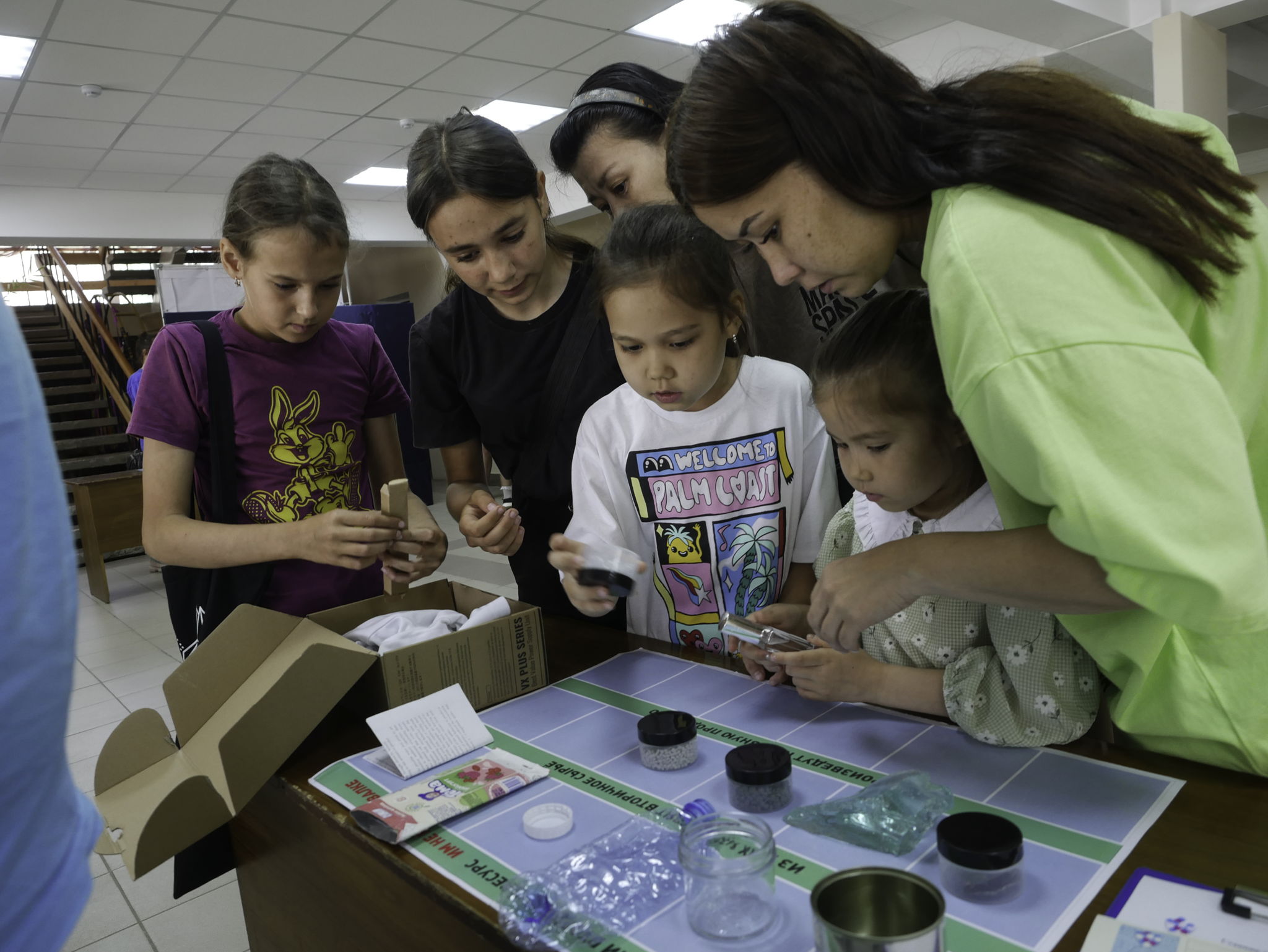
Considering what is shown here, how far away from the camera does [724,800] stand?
0.97 m

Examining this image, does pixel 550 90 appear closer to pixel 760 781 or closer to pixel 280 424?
pixel 280 424

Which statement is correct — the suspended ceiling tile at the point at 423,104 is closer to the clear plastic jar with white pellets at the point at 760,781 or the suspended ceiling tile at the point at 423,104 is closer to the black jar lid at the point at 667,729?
the black jar lid at the point at 667,729

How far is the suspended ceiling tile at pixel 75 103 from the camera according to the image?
5.55 meters

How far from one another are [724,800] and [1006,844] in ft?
1.02

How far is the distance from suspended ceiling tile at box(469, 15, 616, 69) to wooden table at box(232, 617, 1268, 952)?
4924 mm

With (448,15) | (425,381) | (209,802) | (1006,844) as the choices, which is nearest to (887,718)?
(1006,844)

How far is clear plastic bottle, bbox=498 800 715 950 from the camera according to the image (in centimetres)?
76

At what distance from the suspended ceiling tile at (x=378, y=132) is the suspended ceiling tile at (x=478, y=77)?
657 mm

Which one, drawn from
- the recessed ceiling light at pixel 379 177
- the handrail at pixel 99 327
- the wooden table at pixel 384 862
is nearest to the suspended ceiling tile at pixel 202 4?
the recessed ceiling light at pixel 379 177

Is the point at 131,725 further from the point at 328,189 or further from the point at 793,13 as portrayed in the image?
the point at 793,13

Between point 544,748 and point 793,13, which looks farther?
point 544,748

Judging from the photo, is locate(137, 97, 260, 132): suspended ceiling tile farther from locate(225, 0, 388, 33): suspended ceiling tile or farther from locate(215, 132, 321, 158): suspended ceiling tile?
locate(225, 0, 388, 33): suspended ceiling tile

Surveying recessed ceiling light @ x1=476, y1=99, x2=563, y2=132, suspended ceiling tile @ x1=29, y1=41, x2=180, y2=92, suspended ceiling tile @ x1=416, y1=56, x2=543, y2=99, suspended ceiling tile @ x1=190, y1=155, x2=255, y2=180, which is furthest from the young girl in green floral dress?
suspended ceiling tile @ x1=190, y1=155, x2=255, y2=180

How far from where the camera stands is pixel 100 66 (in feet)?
17.3
